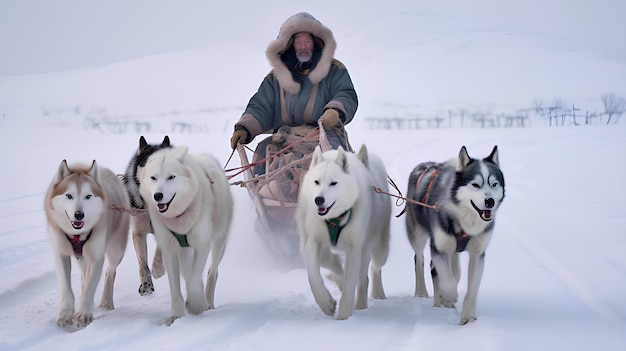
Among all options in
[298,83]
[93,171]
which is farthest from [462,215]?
[298,83]

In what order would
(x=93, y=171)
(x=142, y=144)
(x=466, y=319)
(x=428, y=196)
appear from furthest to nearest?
1. (x=142, y=144)
2. (x=428, y=196)
3. (x=93, y=171)
4. (x=466, y=319)

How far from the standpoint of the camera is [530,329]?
3223 millimetres

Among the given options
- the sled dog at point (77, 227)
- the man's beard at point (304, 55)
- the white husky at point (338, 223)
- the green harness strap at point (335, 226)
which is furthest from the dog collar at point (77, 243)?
the man's beard at point (304, 55)

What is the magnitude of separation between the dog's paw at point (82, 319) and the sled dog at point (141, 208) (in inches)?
28.9

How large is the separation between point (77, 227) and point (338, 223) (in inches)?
55.4

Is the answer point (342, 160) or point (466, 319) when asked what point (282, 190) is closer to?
point (342, 160)

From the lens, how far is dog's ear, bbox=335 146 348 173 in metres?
3.73

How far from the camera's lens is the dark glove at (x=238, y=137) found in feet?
17.5

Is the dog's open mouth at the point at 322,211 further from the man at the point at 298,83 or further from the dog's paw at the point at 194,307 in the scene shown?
the man at the point at 298,83

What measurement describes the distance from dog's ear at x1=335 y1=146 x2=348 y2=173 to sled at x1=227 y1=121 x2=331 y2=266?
1498mm

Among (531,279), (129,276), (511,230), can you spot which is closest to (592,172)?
(511,230)

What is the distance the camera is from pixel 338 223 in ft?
12.3

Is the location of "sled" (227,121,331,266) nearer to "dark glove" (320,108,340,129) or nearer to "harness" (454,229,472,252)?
"dark glove" (320,108,340,129)

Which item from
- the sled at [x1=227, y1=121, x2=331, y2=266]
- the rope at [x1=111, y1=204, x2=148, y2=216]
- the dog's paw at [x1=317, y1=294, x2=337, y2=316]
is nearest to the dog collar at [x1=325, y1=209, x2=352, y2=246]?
the dog's paw at [x1=317, y1=294, x2=337, y2=316]
